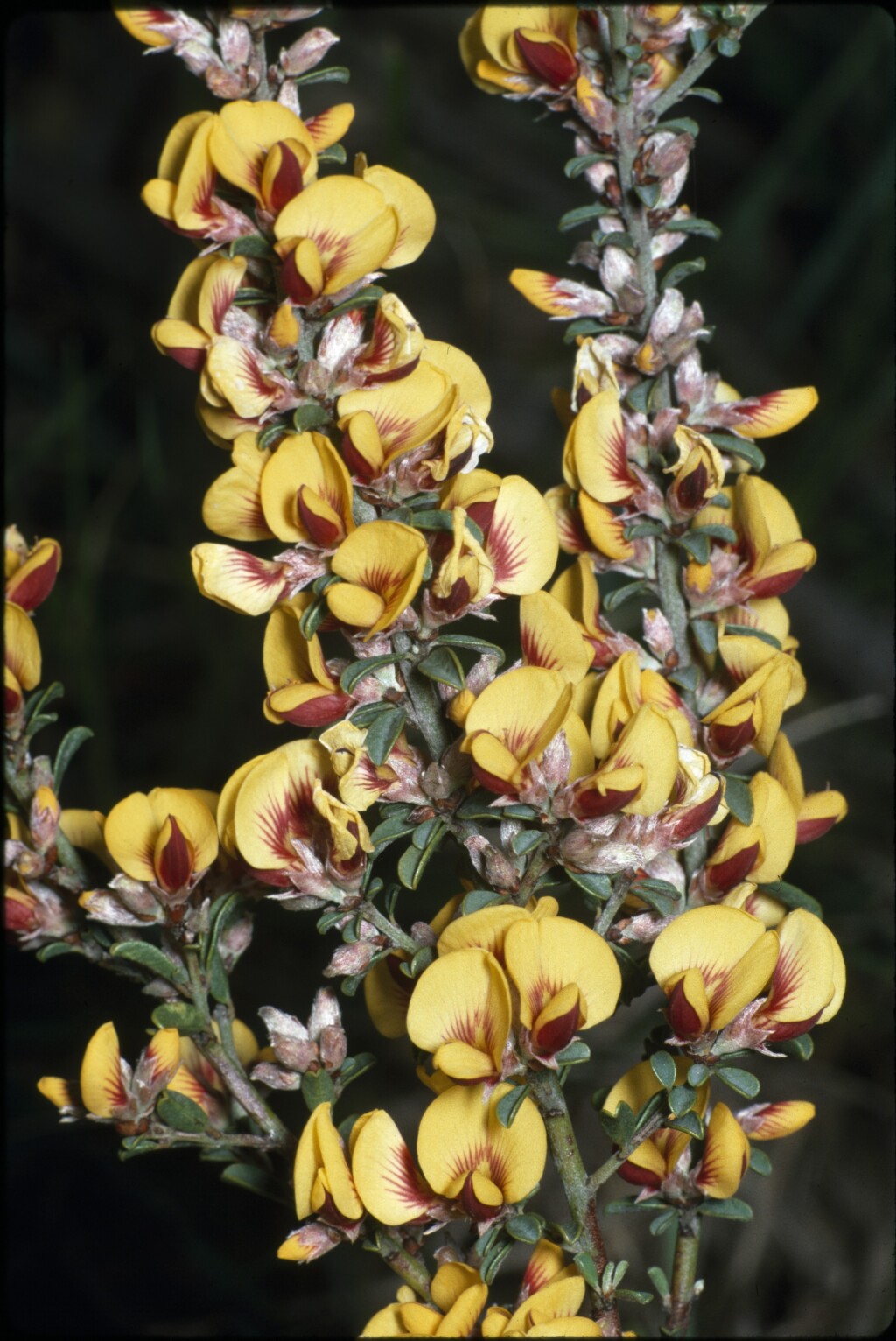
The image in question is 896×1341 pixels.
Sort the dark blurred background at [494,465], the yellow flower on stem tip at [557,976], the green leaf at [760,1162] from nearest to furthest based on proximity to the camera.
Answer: the yellow flower on stem tip at [557,976]
the green leaf at [760,1162]
the dark blurred background at [494,465]

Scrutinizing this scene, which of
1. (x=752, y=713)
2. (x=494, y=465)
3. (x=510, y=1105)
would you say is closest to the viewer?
(x=510, y=1105)

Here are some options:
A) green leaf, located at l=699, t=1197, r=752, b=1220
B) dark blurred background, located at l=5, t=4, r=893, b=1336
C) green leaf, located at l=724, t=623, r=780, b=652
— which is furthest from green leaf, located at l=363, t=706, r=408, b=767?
dark blurred background, located at l=5, t=4, r=893, b=1336

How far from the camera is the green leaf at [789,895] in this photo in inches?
28.9

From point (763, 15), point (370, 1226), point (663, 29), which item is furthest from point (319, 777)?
point (763, 15)

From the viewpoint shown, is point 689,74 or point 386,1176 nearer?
point 386,1176

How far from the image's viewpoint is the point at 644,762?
0.61 meters

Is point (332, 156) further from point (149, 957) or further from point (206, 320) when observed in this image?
point (149, 957)

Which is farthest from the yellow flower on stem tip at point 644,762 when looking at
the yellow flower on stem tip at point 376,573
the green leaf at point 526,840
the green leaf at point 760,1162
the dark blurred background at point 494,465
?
the dark blurred background at point 494,465

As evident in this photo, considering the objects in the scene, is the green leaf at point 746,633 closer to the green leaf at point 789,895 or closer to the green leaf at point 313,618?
the green leaf at point 789,895

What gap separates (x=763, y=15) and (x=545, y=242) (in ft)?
1.94

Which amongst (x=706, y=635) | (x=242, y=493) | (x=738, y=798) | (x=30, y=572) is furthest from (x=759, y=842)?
(x=30, y=572)

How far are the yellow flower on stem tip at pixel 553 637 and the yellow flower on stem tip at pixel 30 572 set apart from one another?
0.28 meters

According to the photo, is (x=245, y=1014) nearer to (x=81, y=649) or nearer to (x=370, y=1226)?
(x=81, y=649)

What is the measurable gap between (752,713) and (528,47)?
0.41m
